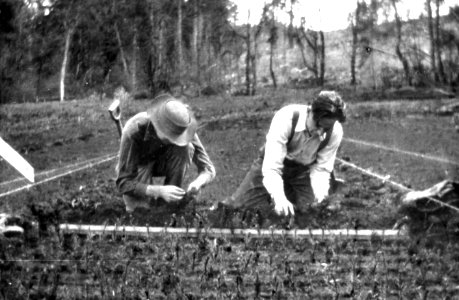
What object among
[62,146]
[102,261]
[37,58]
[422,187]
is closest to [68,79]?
[37,58]

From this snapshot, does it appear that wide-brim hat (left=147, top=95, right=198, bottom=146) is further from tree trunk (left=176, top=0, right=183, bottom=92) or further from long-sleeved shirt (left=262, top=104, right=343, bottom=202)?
long-sleeved shirt (left=262, top=104, right=343, bottom=202)

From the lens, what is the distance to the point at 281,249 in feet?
10.4

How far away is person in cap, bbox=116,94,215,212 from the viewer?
4.06 meters

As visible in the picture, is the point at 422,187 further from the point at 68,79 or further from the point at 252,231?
the point at 68,79

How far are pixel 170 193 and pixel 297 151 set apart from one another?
0.99 m

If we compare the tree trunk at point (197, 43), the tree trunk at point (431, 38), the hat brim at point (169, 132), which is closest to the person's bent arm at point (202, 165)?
the hat brim at point (169, 132)

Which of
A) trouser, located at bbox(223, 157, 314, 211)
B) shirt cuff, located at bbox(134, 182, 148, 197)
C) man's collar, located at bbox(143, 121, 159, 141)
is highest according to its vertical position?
man's collar, located at bbox(143, 121, 159, 141)

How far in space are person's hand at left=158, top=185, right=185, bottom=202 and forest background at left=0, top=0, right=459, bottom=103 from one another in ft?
1.82

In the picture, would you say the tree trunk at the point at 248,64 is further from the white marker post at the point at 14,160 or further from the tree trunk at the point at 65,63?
the white marker post at the point at 14,160

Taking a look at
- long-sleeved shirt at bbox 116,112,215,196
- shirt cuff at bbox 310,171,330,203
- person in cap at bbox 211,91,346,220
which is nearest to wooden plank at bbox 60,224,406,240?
person in cap at bbox 211,91,346,220

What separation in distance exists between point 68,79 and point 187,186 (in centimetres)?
125

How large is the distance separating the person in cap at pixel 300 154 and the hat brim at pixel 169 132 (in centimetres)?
47

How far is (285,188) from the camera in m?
4.82

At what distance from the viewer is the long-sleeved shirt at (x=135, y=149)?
4.12 m
